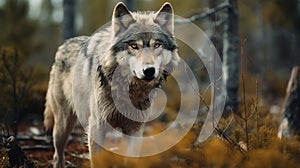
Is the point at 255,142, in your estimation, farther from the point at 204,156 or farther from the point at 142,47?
the point at 142,47

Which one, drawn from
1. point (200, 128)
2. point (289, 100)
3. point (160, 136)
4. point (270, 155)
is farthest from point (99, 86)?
point (289, 100)

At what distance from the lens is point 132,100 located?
4.04 metres

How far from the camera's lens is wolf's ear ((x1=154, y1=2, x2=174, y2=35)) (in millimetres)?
4062

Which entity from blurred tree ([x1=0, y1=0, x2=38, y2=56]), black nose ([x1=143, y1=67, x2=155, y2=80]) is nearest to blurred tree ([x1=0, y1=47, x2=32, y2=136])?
black nose ([x1=143, y1=67, x2=155, y2=80])

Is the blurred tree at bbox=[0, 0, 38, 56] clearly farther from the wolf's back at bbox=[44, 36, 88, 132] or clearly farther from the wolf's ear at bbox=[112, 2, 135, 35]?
the wolf's ear at bbox=[112, 2, 135, 35]

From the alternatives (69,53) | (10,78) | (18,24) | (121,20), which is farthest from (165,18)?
(18,24)

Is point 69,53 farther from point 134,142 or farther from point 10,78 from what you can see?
point 134,142

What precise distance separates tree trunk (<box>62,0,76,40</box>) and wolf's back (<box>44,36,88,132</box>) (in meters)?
2.74

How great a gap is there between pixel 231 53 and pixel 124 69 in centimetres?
272

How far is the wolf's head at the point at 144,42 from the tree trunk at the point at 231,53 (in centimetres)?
219

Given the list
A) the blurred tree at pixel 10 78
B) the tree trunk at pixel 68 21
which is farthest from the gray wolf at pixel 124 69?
the tree trunk at pixel 68 21

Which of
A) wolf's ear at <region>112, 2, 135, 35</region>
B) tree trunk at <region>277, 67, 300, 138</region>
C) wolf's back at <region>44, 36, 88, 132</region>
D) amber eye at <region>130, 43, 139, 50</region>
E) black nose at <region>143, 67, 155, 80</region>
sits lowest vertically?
tree trunk at <region>277, 67, 300, 138</region>

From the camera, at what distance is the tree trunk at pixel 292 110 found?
5367 mm

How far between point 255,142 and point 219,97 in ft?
8.58
